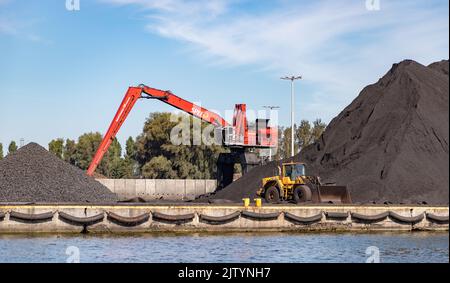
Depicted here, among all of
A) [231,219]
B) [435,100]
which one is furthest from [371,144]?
[231,219]

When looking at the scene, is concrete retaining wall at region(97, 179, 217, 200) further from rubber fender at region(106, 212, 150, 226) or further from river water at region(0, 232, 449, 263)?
river water at region(0, 232, 449, 263)

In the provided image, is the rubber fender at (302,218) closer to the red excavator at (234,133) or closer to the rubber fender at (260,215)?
the rubber fender at (260,215)

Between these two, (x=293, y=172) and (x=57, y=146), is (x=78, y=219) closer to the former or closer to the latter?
(x=293, y=172)

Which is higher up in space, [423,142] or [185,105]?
[185,105]

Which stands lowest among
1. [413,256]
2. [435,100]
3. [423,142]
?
[413,256]

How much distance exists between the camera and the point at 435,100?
144 feet

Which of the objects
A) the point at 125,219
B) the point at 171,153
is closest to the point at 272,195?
the point at 125,219

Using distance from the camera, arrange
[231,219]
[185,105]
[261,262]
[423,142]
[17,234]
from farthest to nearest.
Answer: [185,105]
[423,142]
[231,219]
[17,234]
[261,262]

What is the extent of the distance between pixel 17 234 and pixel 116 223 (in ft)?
14.0

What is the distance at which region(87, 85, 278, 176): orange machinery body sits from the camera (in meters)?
61.5

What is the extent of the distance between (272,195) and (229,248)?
13709mm

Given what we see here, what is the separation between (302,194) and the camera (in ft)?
128
